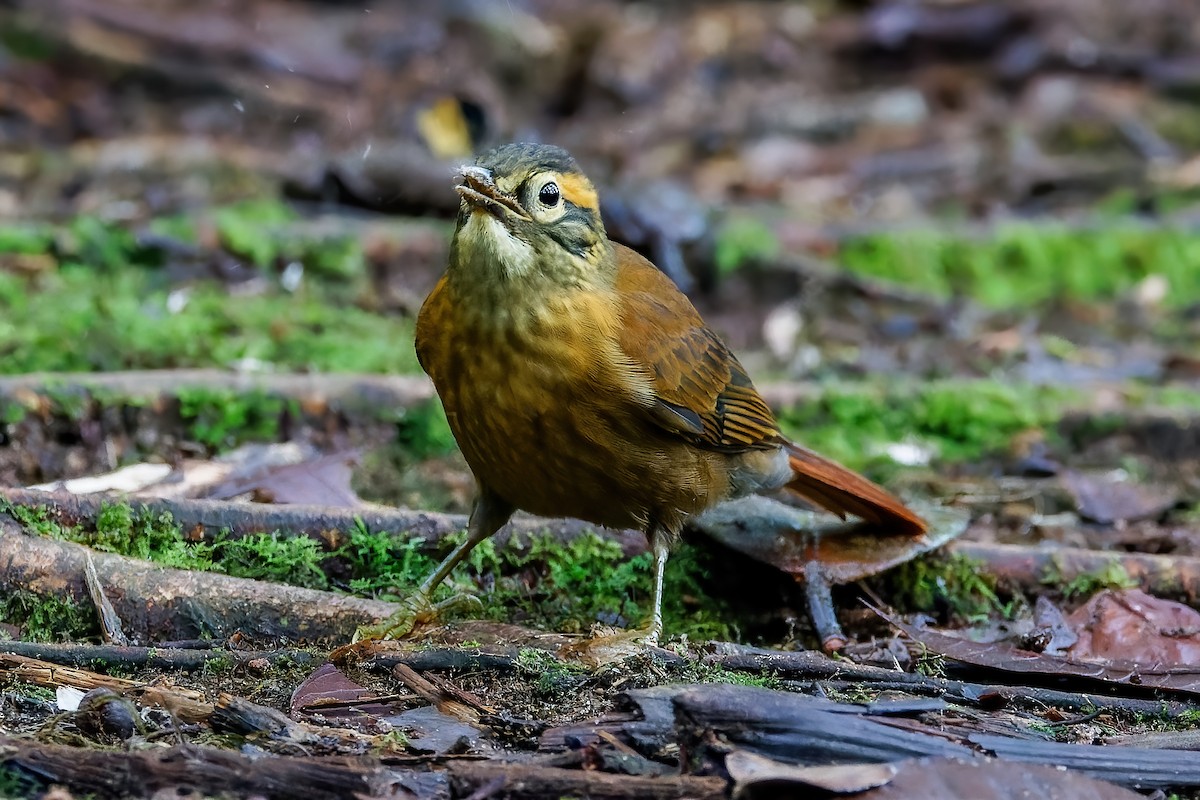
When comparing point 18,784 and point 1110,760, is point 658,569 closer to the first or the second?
point 1110,760

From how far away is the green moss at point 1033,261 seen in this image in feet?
29.8

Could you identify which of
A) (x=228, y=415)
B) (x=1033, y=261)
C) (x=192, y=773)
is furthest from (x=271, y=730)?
(x=1033, y=261)

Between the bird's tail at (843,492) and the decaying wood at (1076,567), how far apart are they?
25 centimetres

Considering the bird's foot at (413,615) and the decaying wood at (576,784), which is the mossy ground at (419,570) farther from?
the decaying wood at (576,784)

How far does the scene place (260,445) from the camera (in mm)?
5504

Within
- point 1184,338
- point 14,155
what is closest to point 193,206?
point 14,155

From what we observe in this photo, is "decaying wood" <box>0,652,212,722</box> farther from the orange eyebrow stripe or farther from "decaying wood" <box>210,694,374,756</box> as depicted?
the orange eyebrow stripe

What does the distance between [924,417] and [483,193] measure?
3234 millimetres

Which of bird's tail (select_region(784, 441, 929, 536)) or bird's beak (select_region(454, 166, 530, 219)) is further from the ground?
bird's beak (select_region(454, 166, 530, 219))

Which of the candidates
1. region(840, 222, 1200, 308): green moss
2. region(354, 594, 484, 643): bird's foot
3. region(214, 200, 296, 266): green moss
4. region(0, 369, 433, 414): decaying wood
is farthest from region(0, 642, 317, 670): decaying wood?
region(840, 222, 1200, 308): green moss

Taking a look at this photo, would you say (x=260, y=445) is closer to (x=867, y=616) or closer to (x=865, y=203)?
(x=867, y=616)

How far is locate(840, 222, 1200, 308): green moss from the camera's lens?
9.09 m

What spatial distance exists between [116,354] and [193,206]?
8.50 ft

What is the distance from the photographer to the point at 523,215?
4.21m
